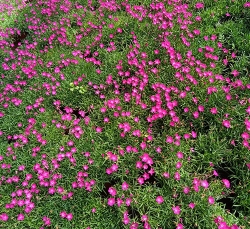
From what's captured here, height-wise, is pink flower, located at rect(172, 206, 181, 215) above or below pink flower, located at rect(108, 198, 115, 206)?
above

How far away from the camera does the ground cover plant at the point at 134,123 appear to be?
3738 millimetres

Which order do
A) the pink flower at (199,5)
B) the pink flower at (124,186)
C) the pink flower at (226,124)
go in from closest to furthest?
1. the pink flower at (124,186)
2. the pink flower at (226,124)
3. the pink flower at (199,5)

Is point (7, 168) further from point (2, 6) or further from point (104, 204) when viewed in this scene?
point (2, 6)

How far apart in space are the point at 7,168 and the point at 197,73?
3334 millimetres

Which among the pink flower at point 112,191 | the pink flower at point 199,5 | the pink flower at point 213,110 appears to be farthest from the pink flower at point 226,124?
the pink flower at point 199,5

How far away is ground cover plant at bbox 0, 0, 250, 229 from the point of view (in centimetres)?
374

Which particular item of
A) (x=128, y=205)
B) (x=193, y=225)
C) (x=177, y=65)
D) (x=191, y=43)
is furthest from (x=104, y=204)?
(x=191, y=43)

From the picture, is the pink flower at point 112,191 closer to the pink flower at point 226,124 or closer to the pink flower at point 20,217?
the pink flower at point 20,217

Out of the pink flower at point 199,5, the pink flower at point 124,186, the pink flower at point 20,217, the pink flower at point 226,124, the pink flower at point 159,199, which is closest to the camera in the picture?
the pink flower at point 159,199

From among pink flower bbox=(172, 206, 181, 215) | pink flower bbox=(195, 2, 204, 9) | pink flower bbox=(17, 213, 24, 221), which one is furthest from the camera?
pink flower bbox=(195, 2, 204, 9)

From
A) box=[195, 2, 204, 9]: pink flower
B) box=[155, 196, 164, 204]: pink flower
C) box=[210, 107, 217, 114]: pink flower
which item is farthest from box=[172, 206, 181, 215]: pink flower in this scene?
box=[195, 2, 204, 9]: pink flower

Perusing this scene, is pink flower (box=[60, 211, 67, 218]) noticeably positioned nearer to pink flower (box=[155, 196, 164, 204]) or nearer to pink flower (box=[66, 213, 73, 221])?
pink flower (box=[66, 213, 73, 221])

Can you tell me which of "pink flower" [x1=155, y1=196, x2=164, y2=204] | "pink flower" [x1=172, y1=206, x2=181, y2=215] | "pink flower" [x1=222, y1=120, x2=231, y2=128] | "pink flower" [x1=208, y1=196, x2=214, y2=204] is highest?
"pink flower" [x1=222, y1=120, x2=231, y2=128]

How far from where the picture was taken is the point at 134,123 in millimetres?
4461
